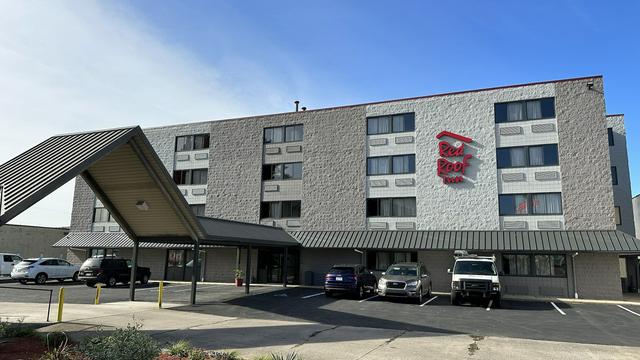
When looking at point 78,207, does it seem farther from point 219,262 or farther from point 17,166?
point 17,166

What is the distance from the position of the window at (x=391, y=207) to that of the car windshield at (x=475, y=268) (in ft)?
27.5

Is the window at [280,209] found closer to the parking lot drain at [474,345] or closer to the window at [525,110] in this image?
the window at [525,110]

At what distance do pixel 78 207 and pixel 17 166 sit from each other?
102ft

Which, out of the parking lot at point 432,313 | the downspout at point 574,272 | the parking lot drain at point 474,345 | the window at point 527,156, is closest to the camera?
the parking lot drain at point 474,345

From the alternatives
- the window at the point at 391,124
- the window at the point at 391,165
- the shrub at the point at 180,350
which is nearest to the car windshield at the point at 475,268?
the window at the point at 391,165

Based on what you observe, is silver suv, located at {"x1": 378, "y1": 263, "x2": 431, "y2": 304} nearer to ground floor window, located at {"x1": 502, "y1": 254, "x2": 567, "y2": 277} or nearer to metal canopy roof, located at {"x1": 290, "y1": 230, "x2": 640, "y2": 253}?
metal canopy roof, located at {"x1": 290, "y1": 230, "x2": 640, "y2": 253}

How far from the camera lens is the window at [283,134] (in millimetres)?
33809

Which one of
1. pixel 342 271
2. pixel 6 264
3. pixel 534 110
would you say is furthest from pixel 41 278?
pixel 534 110

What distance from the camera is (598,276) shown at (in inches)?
988

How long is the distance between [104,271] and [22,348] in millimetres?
20656

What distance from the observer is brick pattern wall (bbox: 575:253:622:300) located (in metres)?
24.7

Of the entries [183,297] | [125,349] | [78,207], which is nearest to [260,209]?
[183,297]

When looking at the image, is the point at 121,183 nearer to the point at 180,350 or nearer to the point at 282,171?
the point at 180,350

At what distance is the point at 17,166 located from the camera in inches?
468
